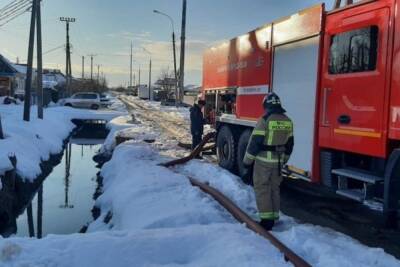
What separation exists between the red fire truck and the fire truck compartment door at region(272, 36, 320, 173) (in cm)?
2

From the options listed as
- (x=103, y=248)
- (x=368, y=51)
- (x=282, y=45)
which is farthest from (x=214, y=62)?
(x=103, y=248)

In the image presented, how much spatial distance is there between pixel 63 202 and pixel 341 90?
8.66m

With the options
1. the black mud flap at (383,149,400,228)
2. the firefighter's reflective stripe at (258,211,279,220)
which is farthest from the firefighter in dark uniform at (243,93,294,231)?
the black mud flap at (383,149,400,228)

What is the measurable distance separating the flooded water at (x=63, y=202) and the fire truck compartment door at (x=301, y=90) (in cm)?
514

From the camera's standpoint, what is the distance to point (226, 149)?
41.5 feet

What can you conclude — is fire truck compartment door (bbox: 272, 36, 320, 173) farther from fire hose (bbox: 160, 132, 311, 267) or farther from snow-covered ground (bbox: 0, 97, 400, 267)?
fire hose (bbox: 160, 132, 311, 267)

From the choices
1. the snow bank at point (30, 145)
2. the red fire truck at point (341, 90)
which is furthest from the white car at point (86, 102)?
the red fire truck at point (341, 90)

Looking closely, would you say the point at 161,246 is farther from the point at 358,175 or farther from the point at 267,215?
the point at 358,175

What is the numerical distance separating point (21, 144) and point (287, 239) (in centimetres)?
1271

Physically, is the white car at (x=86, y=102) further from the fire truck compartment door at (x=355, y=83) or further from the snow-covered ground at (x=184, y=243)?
the fire truck compartment door at (x=355, y=83)

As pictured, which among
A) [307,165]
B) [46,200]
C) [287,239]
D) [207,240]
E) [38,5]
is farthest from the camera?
[38,5]

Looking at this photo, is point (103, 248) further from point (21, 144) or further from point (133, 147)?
point (21, 144)

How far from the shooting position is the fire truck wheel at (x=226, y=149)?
12.1 metres

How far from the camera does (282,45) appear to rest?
31.5ft
